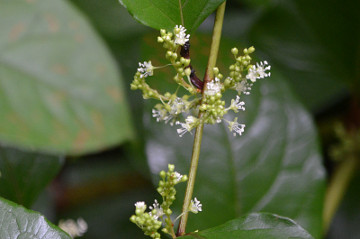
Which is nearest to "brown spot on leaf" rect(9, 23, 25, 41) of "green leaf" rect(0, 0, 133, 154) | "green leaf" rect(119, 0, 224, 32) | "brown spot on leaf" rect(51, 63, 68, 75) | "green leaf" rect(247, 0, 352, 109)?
"green leaf" rect(0, 0, 133, 154)

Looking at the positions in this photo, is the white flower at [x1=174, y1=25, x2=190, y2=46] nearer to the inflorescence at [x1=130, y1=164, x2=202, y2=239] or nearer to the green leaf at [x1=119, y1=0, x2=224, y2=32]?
the green leaf at [x1=119, y1=0, x2=224, y2=32]

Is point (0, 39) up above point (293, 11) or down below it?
below

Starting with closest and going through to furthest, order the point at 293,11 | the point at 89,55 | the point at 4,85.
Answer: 1. the point at 4,85
2. the point at 89,55
3. the point at 293,11

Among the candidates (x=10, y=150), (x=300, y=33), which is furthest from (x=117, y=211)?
(x=300, y=33)

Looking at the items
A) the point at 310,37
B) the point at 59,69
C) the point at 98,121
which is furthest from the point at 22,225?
the point at 310,37

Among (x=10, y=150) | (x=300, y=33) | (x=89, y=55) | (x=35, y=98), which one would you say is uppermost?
(x=300, y=33)

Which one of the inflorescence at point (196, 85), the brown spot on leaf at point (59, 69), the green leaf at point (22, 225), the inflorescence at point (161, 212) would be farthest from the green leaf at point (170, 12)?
the brown spot on leaf at point (59, 69)

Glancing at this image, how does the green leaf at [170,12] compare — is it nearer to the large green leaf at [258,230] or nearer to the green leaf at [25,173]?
the large green leaf at [258,230]

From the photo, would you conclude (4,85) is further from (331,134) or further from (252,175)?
(331,134)
